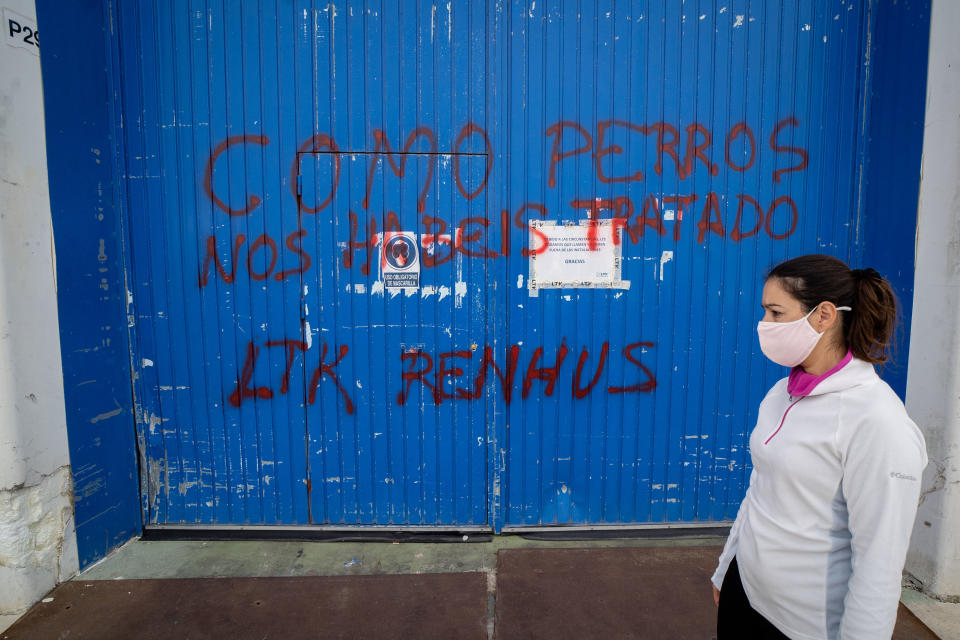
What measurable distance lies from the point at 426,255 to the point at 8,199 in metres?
2.10

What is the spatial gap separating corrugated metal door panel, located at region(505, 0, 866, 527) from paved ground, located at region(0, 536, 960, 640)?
1.46 ft

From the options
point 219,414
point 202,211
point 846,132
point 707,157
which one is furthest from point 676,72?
point 219,414

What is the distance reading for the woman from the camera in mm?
1307

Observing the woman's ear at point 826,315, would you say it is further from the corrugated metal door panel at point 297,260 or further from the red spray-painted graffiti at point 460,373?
the corrugated metal door panel at point 297,260

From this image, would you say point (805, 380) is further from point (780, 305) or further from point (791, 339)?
point (780, 305)

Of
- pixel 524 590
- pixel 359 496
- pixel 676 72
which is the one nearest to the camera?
pixel 524 590

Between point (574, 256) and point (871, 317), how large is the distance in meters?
1.93

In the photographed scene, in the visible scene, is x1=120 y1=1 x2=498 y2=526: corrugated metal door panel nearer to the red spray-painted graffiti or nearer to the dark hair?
the red spray-painted graffiti

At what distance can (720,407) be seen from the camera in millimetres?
3416

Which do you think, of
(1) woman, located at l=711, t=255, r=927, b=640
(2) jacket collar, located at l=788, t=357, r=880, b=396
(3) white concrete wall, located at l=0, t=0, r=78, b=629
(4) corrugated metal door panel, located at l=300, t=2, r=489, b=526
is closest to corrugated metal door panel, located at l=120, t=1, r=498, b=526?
(4) corrugated metal door panel, located at l=300, t=2, r=489, b=526

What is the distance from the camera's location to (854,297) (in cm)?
150

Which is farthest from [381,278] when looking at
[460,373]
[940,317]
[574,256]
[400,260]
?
[940,317]

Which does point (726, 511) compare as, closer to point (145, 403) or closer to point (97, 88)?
point (145, 403)

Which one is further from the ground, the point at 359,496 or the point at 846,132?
the point at 846,132
